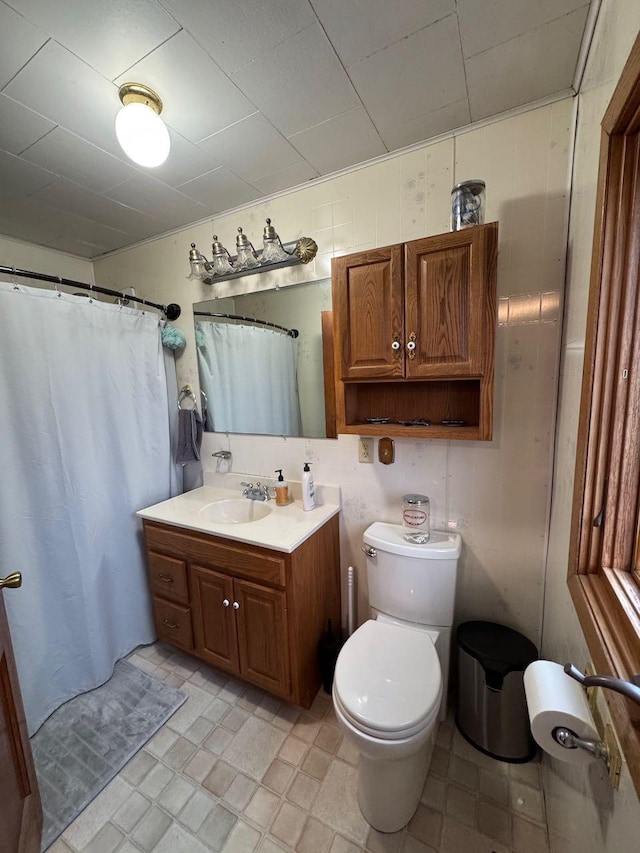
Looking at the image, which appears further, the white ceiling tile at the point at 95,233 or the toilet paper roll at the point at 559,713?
the white ceiling tile at the point at 95,233

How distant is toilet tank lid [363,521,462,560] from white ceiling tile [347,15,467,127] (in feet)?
5.31

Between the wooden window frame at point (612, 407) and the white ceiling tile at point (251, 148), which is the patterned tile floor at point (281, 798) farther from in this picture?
the white ceiling tile at point (251, 148)

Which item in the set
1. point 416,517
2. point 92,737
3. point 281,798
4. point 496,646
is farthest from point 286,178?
point 92,737

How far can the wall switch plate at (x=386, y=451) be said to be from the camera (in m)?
1.53

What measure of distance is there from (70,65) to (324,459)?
5.33ft

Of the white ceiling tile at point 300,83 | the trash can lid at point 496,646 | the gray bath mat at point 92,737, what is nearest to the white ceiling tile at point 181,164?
the white ceiling tile at point 300,83

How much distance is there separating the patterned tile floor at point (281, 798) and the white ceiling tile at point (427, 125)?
2409mm

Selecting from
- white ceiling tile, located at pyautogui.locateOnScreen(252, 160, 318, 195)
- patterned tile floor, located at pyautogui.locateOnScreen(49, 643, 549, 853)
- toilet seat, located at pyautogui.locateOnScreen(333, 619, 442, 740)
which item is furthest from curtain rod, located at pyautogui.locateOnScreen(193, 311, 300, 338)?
patterned tile floor, located at pyautogui.locateOnScreen(49, 643, 549, 853)

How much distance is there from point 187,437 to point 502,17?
6.82 feet

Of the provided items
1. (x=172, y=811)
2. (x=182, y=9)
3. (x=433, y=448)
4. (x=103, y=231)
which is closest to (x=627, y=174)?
(x=433, y=448)

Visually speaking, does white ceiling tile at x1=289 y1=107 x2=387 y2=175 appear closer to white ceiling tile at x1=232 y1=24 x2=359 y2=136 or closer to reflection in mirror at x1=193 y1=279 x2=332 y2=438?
white ceiling tile at x1=232 y1=24 x2=359 y2=136

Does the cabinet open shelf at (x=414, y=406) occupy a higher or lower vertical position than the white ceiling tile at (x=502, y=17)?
lower

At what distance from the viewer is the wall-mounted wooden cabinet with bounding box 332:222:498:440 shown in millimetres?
1135

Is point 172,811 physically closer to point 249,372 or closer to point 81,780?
point 81,780
